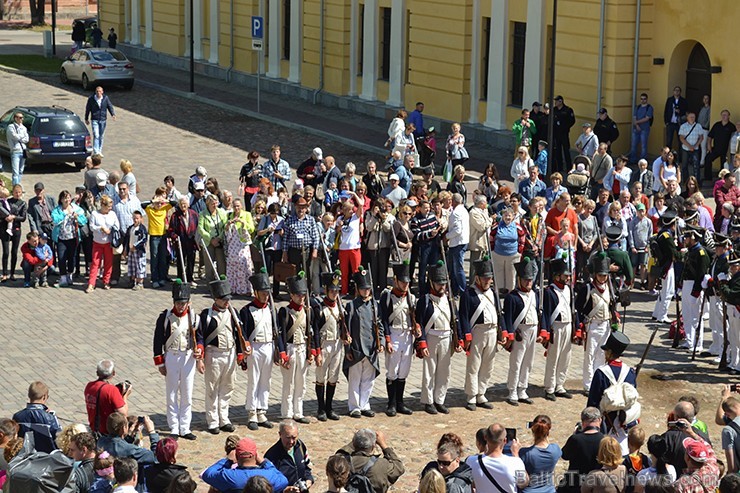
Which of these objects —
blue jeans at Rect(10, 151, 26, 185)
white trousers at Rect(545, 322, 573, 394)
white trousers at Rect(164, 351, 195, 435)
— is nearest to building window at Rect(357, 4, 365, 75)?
blue jeans at Rect(10, 151, 26, 185)

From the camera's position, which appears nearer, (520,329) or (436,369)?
(436,369)

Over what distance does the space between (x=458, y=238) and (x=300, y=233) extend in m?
2.31

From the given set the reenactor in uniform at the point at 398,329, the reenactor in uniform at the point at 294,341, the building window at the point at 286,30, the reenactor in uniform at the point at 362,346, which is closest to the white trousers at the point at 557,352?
the reenactor in uniform at the point at 398,329

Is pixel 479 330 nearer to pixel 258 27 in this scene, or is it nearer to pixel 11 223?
pixel 11 223

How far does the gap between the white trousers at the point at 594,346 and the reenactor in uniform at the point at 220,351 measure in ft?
13.7

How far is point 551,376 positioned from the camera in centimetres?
1622

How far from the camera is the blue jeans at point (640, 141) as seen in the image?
29.4 m

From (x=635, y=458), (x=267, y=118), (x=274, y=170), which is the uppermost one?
(x=274, y=170)

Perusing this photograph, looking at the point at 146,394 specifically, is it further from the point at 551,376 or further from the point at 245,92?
the point at 245,92

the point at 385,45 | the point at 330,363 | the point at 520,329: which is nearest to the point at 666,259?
the point at 520,329

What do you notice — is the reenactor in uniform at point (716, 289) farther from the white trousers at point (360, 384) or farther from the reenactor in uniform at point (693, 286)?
the white trousers at point (360, 384)

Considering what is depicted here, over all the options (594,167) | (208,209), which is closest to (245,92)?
(594,167)

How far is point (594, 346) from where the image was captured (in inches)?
646

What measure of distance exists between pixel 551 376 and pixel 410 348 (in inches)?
72.5
